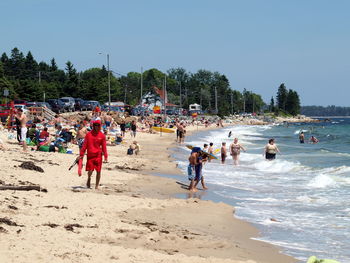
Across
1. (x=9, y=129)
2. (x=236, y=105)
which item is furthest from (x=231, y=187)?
(x=236, y=105)

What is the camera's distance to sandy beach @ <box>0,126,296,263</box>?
604cm

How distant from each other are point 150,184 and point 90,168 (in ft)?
11.1

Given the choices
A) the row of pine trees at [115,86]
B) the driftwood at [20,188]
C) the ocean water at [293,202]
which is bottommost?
the ocean water at [293,202]

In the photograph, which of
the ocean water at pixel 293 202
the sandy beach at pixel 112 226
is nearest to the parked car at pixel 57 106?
the ocean water at pixel 293 202

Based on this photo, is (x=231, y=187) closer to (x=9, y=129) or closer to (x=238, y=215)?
(x=238, y=215)

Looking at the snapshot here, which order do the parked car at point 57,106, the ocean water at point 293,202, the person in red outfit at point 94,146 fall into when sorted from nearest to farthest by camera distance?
1. the ocean water at point 293,202
2. the person in red outfit at point 94,146
3. the parked car at point 57,106

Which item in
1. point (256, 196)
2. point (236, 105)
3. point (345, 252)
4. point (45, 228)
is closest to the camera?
point (45, 228)

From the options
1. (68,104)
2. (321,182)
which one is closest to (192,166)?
(321,182)

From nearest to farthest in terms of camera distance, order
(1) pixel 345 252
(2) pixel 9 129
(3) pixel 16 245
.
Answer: (3) pixel 16 245
(1) pixel 345 252
(2) pixel 9 129

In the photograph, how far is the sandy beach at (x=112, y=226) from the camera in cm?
604

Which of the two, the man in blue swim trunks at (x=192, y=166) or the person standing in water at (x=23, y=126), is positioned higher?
the person standing in water at (x=23, y=126)

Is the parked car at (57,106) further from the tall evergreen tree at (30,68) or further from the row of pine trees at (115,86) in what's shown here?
the tall evergreen tree at (30,68)

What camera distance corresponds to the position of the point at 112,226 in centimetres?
755

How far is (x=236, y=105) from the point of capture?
156875 millimetres
